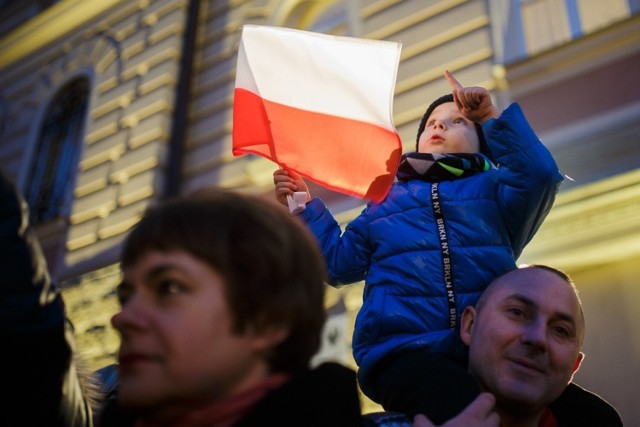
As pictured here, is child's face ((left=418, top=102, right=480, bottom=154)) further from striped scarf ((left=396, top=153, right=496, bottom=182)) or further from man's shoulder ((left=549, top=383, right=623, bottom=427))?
man's shoulder ((left=549, top=383, right=623, bottom=427))

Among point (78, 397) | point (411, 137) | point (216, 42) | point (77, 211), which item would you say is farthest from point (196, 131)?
point (78, 397)

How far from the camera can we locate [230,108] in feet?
24.3

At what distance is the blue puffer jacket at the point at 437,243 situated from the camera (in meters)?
2.07

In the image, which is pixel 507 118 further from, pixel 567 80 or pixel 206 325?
pixel 567 80

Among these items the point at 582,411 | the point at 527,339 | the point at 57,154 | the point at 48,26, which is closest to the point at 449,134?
the point at 527,339

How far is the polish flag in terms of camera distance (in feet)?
8.34

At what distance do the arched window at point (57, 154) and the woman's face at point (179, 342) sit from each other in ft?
23.9

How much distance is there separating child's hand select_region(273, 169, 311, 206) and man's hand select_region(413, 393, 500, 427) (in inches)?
41.0

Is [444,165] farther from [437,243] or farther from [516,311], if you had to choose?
[516,311]

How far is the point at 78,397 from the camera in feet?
4.62

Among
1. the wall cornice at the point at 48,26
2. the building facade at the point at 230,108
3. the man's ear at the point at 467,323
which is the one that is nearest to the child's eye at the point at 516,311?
the man's ear at the point at 467,323

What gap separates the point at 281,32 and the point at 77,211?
18.8ft

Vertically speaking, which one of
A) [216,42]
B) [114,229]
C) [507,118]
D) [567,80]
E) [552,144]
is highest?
[216,42]

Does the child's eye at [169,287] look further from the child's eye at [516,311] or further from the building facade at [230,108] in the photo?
the building facade at [230,108]
